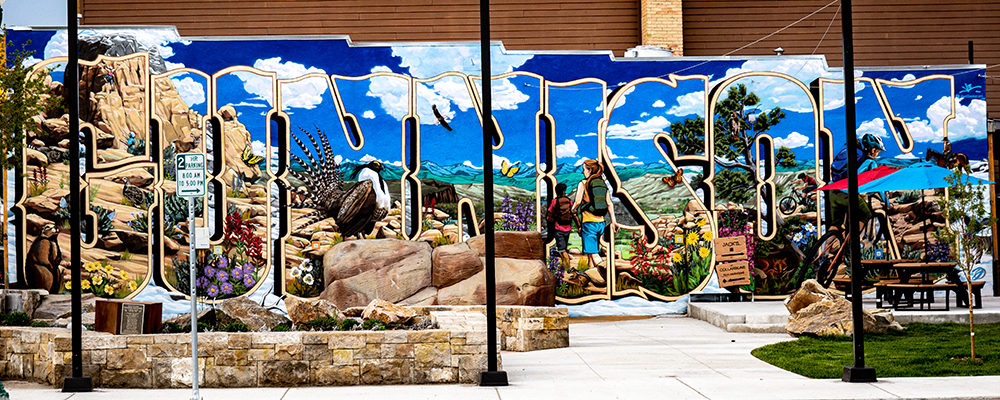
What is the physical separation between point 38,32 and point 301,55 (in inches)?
208

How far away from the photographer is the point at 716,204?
19734 millimetres

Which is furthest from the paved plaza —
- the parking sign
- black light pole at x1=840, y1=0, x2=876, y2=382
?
the parking sign

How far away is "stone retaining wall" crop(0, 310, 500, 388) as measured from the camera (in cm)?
1004

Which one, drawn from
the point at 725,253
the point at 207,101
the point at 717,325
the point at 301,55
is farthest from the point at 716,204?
the point at 207,101

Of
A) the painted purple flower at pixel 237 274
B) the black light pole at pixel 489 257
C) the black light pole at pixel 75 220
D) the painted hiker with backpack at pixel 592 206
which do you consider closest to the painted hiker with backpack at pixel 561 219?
the painted hiker with backpack at pixel 592 206

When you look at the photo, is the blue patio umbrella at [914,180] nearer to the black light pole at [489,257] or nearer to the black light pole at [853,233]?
the black light pole at [853,233]

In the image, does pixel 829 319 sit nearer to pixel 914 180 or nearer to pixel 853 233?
pixel 914 180

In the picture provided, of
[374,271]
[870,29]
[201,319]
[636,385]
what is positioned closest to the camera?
[636,385]

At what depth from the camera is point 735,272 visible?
1966cm

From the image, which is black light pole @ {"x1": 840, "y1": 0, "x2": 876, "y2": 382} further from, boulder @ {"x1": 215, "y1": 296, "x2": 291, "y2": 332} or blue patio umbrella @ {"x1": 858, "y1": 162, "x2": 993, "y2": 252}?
boulder @ {"x1": 215, "y1": 296, "x2": 291, "y2": 332}

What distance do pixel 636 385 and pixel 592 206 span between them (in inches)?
381

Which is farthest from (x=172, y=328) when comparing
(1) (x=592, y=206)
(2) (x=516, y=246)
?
(1) (x=592, y=206)

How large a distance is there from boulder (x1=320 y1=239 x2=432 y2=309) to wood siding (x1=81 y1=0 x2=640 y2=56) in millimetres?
6157

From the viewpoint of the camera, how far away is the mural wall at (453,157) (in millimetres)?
19016
